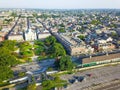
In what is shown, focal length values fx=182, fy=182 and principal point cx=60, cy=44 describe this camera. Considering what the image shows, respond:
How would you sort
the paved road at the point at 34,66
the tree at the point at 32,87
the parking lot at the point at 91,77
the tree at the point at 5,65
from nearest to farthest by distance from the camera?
the tree at the point at 32,87 → the parking lot at the point at 91,77 → the tree at the point at 5,65 → the paved road at the point at 34,66

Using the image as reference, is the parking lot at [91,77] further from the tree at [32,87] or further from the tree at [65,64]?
the tree at [32,87]

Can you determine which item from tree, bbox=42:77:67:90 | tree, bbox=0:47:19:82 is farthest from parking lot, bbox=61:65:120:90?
tree, bbox=0:47:19:82

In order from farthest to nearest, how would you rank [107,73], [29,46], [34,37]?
[34,37], [29,46], [107,73]

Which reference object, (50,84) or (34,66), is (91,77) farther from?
(34,66)

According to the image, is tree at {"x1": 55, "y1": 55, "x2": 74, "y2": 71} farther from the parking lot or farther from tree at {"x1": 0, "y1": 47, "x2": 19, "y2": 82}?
tree at {"x1": 0, "y1": 47, "x2": 19, "y2": 82}

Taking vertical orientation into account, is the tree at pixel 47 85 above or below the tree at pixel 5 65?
below

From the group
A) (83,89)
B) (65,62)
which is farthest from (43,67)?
(83,89)

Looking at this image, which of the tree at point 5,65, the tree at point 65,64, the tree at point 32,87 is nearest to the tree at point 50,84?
the tree at point 32,87

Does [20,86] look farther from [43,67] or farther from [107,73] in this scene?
[107,73]
